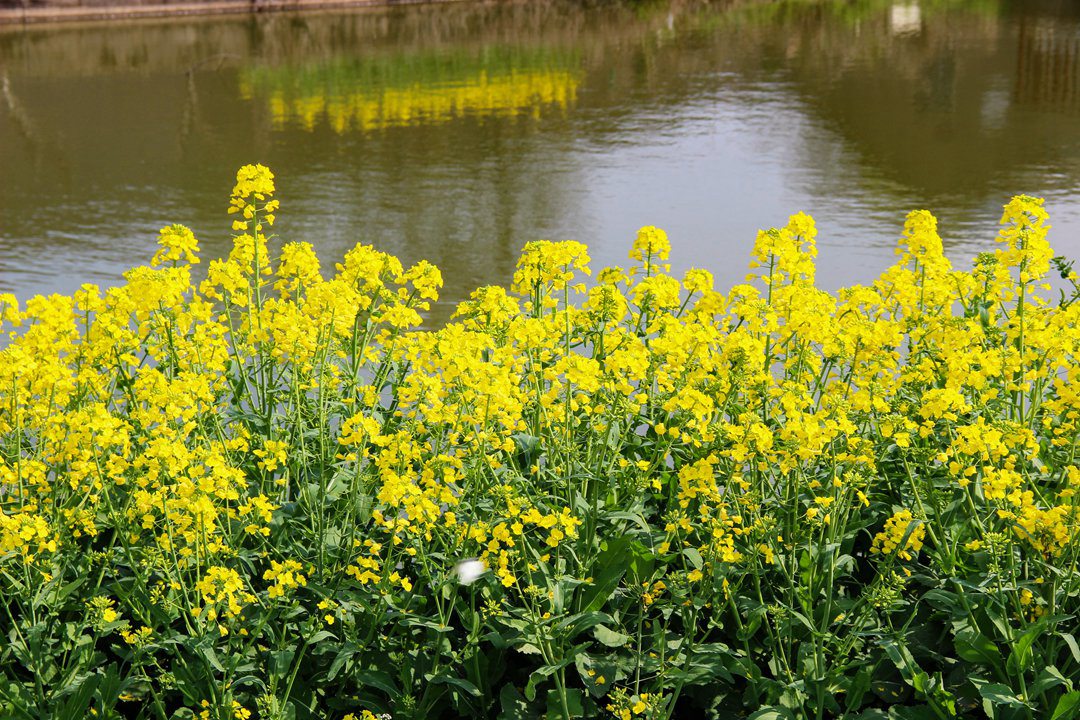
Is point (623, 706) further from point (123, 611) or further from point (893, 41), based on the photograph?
point (893, 41)

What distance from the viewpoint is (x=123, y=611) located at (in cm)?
271

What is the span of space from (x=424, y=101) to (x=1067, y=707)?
9.92 m

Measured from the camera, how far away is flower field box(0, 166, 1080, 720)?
2.44m

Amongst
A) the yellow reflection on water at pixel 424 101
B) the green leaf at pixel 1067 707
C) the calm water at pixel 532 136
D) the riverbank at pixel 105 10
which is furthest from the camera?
the riverbank at pixel 105 10

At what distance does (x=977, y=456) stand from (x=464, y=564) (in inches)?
46.9

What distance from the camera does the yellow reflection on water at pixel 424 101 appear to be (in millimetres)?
10641

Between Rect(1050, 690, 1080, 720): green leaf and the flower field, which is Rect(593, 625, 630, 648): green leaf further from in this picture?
Rect(1050, 690, 1080, 720): green leaf

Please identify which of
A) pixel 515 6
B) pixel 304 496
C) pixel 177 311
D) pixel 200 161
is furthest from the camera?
pixel 515 6

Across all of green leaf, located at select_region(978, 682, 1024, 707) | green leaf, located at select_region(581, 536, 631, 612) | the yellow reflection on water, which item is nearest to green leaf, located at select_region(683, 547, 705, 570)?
green leaf, located at select_region(581, 536, 631, 612)

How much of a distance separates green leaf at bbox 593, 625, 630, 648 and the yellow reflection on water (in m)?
8.21

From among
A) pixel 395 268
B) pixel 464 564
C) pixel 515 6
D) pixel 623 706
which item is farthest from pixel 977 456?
pixel 515 6

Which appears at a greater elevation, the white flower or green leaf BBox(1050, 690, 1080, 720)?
the white flower

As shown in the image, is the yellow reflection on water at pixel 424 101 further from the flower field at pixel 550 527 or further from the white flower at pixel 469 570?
the white flower at pixel 469 570

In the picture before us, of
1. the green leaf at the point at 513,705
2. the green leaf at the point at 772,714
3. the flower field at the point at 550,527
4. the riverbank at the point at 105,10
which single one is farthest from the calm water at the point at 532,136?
the green leaf at the point at 772,714
